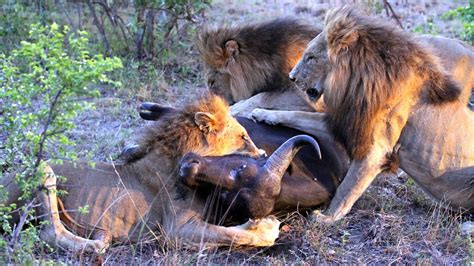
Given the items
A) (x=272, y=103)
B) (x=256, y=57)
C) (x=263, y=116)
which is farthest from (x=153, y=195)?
(x=256, y=57)

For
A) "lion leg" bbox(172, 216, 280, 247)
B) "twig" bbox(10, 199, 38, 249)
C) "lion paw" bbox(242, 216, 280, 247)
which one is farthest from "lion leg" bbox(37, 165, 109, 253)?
"lion paw" bbox(242, 216, 280, 247)

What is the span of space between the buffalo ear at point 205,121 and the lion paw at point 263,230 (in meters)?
0.58

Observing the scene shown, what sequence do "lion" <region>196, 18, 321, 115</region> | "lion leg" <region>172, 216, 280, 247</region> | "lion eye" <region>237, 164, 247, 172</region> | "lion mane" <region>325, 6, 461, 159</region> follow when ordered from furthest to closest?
"lion" <region>196, 18, 321, 115</region>
"lion mane" <region>325, 6, 461, 159</region>
"lion eye" <region>237, 164, 247, 172</region>
"lion leg" <region>172, 216, 280, 247</region>

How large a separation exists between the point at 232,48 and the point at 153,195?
1607mm

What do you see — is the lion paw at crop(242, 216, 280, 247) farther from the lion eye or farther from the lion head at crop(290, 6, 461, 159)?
the lion head at crop(290, 6, 461, 159)

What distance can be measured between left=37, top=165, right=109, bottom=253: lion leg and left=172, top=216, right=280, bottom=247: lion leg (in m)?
0.45

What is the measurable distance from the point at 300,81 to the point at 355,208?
863mm

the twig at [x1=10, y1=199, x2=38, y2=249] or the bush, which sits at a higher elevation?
the bush

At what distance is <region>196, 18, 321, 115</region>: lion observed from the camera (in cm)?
569

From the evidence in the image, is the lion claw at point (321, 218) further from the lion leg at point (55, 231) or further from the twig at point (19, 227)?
the twig at point (19, 227)

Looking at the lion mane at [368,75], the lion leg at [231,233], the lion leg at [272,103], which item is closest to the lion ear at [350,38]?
the lion mane at [368,75]

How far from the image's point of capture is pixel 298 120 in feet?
17.1

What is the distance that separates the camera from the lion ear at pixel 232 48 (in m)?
5.86

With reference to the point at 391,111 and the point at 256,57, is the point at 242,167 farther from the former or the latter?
the point at 256,57
